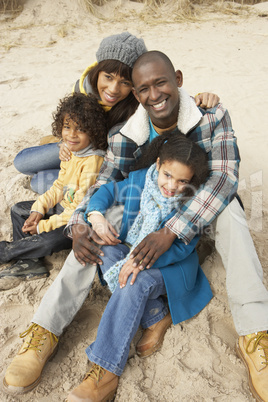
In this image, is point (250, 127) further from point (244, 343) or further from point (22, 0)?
point (22, 0)

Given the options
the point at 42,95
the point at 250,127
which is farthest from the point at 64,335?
the point at 42,95

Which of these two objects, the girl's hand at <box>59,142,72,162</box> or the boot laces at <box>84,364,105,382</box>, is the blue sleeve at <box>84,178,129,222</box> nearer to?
the girl's hand at <box>59,142,72,162</box>

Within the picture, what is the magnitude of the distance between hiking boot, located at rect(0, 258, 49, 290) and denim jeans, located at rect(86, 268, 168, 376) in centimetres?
72

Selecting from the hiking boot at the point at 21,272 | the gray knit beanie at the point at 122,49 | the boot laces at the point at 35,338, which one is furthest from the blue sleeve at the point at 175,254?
the gray knit beanie at the point at 122,49

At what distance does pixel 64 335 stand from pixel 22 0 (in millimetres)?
7115

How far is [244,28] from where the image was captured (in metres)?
6.21

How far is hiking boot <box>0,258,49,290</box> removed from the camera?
7.05 feet

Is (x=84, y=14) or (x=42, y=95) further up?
(x=84, y=14)

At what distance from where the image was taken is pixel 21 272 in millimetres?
2184

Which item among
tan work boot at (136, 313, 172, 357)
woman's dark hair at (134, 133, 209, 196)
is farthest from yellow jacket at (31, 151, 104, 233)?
tan work boot at (136, 313, 172, 357)

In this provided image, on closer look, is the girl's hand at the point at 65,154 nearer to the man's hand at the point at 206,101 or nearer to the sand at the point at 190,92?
the sand at the point at 190,92

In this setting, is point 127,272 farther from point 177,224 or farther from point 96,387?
point 96,387

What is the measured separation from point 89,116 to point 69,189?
49 cm

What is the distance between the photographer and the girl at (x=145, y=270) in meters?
1.58
